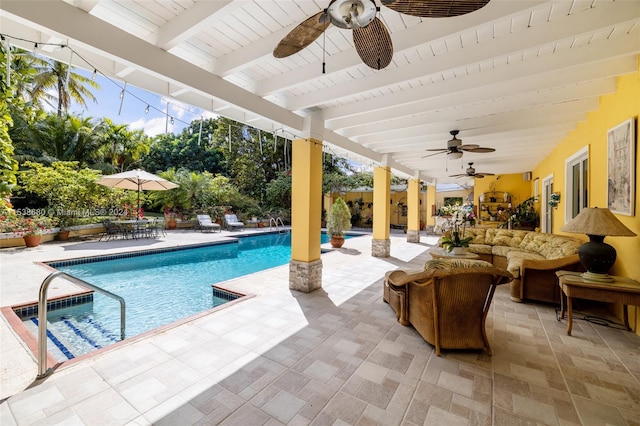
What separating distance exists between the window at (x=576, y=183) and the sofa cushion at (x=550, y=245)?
0.64m

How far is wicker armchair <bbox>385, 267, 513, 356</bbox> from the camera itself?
254 cm

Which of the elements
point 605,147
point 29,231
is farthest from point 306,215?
point 29,231

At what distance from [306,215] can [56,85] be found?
1780 centimetres

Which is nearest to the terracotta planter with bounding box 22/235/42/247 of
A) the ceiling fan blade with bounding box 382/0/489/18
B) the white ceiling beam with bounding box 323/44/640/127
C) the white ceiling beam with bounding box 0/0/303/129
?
the white ceiling beam with bounding box 0/0/303/129

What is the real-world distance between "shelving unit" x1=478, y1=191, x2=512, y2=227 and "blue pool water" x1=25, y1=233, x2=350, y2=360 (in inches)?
333

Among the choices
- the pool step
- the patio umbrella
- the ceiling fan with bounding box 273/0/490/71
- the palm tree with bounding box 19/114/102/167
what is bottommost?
the pool step

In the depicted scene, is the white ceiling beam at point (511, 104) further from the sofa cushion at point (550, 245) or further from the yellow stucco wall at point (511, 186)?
the yellow stucco wall at point (511, 186)

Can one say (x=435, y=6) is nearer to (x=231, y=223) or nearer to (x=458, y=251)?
(x=458, y=251)

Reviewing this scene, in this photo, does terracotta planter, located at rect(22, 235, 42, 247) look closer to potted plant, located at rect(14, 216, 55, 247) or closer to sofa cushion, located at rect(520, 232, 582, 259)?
potted plant, located at rect(14, 216, 55, 247)

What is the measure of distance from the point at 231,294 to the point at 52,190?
8983mm

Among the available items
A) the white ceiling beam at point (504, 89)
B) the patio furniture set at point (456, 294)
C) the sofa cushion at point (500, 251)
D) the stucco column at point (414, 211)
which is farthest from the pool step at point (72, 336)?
the stucco column at point (414, 211)

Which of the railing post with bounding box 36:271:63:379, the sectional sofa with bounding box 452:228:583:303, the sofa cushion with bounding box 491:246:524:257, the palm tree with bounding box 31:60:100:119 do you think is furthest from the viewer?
the palm tree with bounding box 31:60:100:119

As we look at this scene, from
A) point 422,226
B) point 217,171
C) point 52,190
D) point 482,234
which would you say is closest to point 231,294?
point 482,234

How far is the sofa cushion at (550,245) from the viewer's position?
4.30 meters
